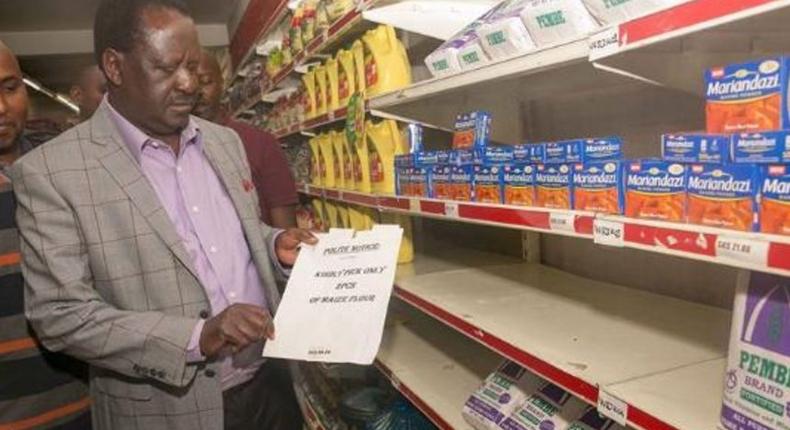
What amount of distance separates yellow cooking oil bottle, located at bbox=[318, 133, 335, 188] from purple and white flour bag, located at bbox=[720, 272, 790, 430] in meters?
2.13

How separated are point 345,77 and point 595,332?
5.09 feet

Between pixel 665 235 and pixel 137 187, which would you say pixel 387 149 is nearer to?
pixel 137 187

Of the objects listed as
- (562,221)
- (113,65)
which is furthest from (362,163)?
(562,221)

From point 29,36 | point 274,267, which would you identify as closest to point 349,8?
point 274,267

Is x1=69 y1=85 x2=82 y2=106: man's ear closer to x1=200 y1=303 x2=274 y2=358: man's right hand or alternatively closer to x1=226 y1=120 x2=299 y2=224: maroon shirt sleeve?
x1=226 y1=120 x2=299 y2=224: maroon shirt sleeve

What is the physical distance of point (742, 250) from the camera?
0.77 m

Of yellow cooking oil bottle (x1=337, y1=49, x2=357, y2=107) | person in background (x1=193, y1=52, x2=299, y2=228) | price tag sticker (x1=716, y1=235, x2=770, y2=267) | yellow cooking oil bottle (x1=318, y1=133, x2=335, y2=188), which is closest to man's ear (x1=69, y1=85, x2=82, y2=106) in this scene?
person in background (x1=193, y1=52, x2=299, y2=228)

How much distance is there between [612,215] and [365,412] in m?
1.69

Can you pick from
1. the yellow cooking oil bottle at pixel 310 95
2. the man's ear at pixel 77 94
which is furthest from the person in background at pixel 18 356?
the man's ear at pixel 77 94

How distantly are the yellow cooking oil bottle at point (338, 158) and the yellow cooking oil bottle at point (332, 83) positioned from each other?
0.42 ft

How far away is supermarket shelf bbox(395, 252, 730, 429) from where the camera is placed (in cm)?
108

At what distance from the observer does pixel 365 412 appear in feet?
8.04

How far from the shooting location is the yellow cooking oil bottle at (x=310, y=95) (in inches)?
117

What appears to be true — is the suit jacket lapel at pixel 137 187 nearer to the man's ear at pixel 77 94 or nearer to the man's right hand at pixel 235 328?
the man's right hand at pixel 235 328
